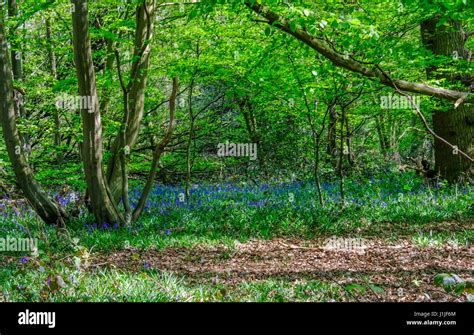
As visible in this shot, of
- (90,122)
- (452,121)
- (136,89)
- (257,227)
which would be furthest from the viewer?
(452,121)

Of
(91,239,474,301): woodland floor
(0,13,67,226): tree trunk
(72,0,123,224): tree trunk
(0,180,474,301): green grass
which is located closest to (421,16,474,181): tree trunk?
(0,180,474,301): green grass

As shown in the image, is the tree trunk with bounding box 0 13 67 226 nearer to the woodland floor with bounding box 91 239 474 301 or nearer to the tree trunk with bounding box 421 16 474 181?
the woodland floor with bounding box 91 239 474 301

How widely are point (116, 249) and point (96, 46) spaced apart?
23.7ft

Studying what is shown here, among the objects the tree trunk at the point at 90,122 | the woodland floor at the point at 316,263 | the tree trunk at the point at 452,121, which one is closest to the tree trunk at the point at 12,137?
the tree trunk at the point at 90,122

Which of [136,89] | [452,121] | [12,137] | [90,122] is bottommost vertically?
[12,137]

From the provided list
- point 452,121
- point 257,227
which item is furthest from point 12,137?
point 452,121

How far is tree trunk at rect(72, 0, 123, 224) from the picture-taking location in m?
7.78

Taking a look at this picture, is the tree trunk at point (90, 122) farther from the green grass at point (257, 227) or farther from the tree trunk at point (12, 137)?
the tree trunk at point (12, 137)

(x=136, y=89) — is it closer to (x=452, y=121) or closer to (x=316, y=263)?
(x=316, y=263)

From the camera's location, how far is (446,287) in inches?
170

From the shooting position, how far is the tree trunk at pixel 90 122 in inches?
306

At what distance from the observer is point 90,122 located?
324 inches
